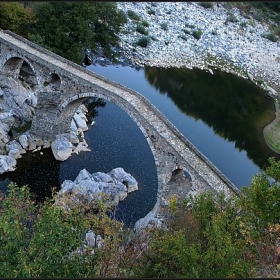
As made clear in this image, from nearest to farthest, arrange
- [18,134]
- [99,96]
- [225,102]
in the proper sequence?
[99,96] < [18,134] < [225,102]

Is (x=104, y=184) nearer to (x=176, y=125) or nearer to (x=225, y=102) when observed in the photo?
(x=176, y=125)

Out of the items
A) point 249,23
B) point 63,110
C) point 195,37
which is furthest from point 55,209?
point 249,23

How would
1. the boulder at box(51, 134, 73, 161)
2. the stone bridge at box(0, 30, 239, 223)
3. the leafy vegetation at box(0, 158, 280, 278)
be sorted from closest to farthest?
the leafy vegetation at box(0, 158, 280, 278) < the stone bridge at box(0, 30, 239, 223) < the boulder at box(51, 134, 73, 161)

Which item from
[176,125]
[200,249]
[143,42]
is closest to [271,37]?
[143,42]

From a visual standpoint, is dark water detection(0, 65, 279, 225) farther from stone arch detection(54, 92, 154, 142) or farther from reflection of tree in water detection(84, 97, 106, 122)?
stone arch detection(54, 92, 154, 142)

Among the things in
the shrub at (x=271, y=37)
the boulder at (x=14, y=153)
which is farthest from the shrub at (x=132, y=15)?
the boulder at (x=14, y=153)

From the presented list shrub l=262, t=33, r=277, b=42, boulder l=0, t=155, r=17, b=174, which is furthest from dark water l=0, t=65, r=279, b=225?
shrub l=262, t=33, r=277, b=42
